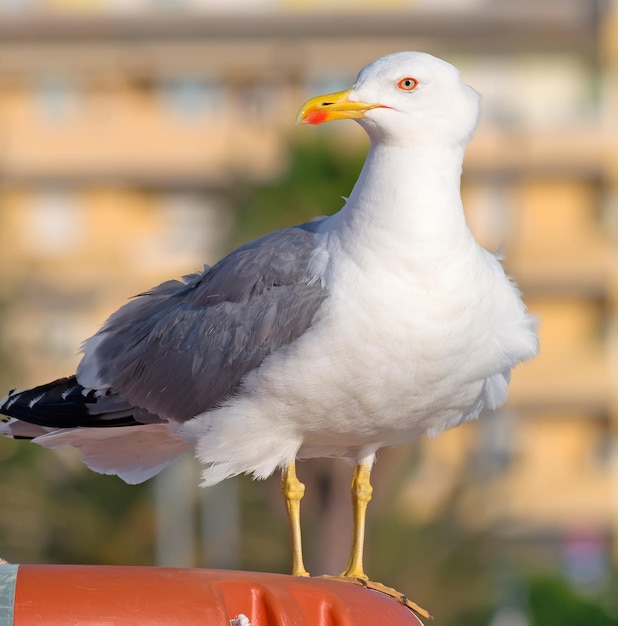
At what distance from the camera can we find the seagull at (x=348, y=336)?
5.91 metres

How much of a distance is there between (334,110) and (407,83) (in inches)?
11.7

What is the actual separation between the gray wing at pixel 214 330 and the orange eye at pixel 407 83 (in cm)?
66

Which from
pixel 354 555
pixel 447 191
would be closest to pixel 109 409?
pixel 354 555

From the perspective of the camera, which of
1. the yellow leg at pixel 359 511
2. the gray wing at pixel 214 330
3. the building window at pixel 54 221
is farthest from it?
the building window at pixel 54 221

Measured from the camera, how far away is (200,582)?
167 inches

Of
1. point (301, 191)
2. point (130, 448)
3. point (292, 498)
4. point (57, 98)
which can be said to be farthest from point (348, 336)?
point (57, 98)

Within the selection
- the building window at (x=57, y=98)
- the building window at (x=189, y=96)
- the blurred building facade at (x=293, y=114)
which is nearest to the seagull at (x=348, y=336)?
the blurred building facade at (x=293, y=114)

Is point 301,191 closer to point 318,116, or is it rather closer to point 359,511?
point 359,511

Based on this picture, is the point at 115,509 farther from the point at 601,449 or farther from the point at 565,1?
the point at 565,1

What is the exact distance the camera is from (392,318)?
5824 mm

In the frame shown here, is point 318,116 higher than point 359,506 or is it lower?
higher

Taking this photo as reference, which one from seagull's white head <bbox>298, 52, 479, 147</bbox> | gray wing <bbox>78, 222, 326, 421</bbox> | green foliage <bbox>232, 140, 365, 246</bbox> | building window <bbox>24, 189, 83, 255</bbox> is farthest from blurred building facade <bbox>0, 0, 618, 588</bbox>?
seagull's white head <bbox>298, 52, 479, 147</bbox>

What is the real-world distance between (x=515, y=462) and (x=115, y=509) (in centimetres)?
1428

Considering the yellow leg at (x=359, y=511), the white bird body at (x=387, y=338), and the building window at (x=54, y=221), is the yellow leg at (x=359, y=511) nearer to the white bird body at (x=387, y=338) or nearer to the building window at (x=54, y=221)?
the white bird body at (x=387, y=338)
